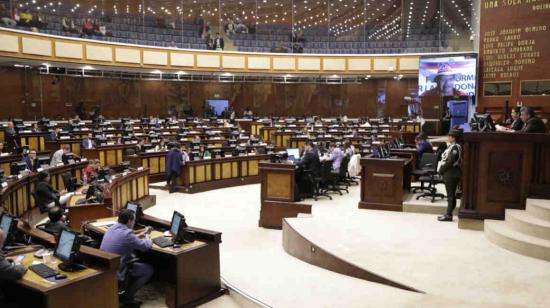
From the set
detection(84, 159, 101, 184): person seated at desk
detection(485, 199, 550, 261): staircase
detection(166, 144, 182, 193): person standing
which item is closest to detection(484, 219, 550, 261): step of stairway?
detection(485, 199, 550, 261): staircase

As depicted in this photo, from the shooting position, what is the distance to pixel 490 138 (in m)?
6.31

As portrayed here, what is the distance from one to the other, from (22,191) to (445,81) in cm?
1489

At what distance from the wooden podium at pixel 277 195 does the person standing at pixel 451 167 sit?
2807 mm

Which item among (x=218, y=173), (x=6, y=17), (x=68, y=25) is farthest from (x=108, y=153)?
(x=68, y=25)

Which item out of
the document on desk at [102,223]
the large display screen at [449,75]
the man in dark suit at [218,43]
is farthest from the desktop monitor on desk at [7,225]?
the man in dark suit at [218,43]

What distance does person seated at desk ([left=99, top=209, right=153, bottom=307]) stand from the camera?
4.83 meters

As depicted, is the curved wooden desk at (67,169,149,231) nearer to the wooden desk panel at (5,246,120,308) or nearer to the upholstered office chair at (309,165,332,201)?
the wooden desk panel at (5,246,120,308)

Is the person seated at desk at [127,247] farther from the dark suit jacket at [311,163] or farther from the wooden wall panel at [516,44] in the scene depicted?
the wooden wall panel at [516,44]

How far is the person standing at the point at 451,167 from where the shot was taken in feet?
22.7

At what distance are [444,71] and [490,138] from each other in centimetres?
1281

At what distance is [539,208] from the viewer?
5836 millimetres

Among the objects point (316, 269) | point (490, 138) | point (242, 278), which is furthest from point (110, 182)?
point (490, 138)

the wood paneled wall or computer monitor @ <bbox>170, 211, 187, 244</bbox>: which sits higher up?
the wood paneled wall

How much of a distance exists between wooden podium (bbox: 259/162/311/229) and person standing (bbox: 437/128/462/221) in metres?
2.81
